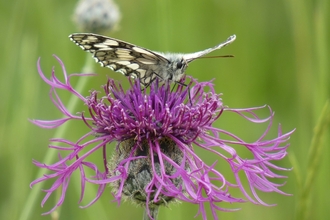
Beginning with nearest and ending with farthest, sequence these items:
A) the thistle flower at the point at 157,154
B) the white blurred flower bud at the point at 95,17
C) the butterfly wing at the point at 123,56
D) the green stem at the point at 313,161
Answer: the green stem at the point at 313,161
the thistle flower at the point at 157,154
the butterfly wing at the point at 123,56
the white blurred flower bud at the point at 95,17

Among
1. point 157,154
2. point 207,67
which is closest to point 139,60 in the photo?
point 157,154

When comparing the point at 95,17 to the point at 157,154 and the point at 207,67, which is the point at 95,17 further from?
the point at 157,154

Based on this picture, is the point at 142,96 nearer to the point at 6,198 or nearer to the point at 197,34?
the point at 6,198

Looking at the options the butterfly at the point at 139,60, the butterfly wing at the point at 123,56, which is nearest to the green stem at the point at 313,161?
the butterfly at the point at 139,60

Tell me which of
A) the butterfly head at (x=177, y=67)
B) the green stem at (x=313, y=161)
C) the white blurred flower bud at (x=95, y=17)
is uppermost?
the white blurred flower bud at (x=95, y=17)

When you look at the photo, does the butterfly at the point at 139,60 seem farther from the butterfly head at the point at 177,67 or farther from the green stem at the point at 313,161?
the green stem at the point at 313,161

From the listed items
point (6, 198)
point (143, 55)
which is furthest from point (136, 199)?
point (6, 198)

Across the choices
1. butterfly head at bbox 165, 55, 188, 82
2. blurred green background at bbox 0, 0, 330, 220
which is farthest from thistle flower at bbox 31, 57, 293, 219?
blurred green background at bbox 0, 0, 330, 220
